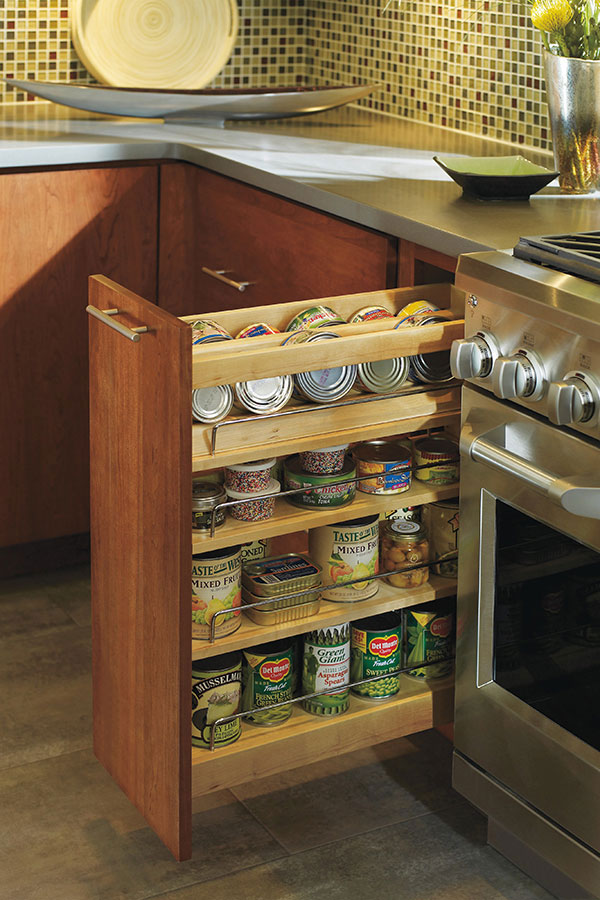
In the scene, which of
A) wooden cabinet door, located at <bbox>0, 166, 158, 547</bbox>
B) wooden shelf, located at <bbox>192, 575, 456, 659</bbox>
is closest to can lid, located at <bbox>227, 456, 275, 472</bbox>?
wooden shelf, located at <bbox>192, 575, 456, 659</bbox>

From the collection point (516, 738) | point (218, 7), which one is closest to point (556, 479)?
point (516, 738)

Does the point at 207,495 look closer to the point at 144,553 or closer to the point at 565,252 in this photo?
the point at 144,553

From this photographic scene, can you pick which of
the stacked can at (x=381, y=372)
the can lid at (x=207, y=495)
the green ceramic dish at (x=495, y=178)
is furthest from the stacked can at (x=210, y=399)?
the green ceramic dish at (x=495, y=178)

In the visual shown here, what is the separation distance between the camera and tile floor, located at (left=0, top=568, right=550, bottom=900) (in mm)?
1617

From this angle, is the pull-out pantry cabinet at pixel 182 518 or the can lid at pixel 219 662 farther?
the can lid at pixel 219 662

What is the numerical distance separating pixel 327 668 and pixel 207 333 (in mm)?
490

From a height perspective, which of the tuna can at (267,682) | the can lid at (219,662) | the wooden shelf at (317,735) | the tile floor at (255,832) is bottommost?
the tile floor at (255,832)

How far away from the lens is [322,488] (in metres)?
1.50

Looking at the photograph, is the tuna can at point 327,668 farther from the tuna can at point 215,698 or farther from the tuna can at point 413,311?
the tuna can at point 413,311

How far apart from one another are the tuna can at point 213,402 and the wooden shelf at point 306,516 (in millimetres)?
142

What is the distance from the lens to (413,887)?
1.62 metres

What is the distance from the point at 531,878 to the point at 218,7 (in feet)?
6.86

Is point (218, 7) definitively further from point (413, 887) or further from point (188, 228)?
point (413, 887)

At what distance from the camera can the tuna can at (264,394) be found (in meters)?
1.42
